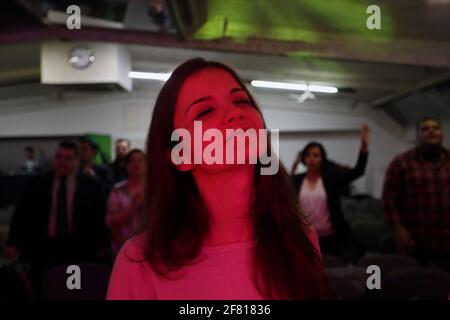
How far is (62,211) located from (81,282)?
0.32 metres

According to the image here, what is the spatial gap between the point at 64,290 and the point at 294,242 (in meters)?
1.46

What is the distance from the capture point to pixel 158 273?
1.87 feet

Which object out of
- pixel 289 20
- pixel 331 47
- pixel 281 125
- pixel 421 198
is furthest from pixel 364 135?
pixel 281 125

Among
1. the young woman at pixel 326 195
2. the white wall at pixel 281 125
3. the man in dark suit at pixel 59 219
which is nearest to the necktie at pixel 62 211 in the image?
the man in dark suit at pixel 59 219

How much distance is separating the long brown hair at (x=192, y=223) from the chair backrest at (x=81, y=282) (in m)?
1.29

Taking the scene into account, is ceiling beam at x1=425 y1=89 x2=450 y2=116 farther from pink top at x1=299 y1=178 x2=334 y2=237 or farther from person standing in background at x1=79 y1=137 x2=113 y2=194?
person standing in background at x1=79 y1=137 x2=113 y2=194

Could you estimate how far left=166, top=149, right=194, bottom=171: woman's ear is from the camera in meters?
0.60

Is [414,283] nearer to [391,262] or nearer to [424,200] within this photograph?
[391,262]

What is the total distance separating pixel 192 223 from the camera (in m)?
0.60

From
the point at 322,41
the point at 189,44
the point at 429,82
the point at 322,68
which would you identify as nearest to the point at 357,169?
the point at 322,41

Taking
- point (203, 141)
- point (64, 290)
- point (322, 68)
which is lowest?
point (64, 290)

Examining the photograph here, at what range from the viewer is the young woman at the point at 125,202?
2.07 meters

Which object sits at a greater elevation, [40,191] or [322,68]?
[322,68]

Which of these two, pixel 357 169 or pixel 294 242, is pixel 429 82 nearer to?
pixel 357 169
